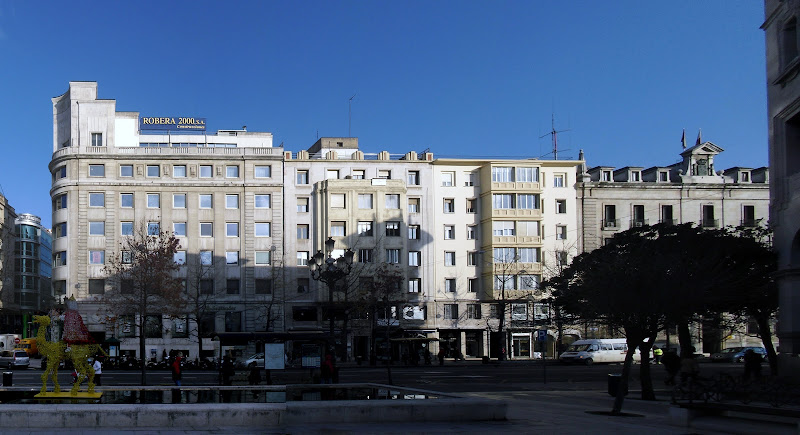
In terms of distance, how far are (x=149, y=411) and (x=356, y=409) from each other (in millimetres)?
3956

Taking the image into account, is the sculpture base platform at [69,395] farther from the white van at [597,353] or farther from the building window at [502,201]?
the building window at [502,201]

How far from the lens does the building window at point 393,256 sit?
230 feet

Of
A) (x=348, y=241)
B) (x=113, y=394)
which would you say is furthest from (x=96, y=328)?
(x=113, y=394)

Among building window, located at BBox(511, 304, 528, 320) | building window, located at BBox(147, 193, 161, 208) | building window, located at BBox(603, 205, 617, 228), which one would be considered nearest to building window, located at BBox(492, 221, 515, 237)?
building window, located at BBox(511, 304, 528, 320)

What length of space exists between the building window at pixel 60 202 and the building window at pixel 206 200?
34.9 feet

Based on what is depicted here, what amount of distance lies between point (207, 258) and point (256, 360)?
2980 cm

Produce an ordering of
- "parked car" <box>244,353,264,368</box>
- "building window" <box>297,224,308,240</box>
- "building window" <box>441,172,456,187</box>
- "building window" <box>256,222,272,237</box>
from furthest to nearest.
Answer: "building window" <box>441,172,456,187</box>
"building window" <box>297,224,308,240</box>
"building window" <box>256,222,272,237</box>
"parked car" <box>244,353,264,368</box>

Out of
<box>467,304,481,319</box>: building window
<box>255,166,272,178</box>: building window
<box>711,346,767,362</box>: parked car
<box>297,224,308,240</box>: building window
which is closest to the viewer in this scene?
<box>711,346,767,362</box>: parked car

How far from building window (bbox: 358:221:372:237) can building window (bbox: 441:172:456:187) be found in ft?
25.6

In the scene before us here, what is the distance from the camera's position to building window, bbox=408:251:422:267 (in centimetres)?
7081

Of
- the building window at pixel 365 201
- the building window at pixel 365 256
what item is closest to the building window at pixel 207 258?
the building window at pixel 365 256

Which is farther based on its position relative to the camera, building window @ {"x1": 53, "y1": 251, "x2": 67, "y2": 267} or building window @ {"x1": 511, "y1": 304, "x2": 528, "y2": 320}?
building window @ {"x1": 511, "y1": 304, "x2": 528, "y2": 320}

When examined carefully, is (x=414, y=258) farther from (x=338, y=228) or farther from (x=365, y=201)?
(x=338, y=228)

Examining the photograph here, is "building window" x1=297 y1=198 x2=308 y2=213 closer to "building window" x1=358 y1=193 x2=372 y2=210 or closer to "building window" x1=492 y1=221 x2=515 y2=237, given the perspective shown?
"building window" x1=358 y1=193 x2=372 y2=210
